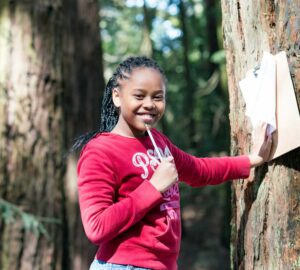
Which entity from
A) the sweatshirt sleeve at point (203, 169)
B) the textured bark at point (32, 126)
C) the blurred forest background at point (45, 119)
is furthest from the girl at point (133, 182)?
the textured bark at point (32, 126)

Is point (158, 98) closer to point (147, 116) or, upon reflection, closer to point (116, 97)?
point (147, 116)

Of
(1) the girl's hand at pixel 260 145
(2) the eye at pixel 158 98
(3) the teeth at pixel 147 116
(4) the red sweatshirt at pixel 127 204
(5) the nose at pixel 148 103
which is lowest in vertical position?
(4) the red sweatshirt at pixel 127 204

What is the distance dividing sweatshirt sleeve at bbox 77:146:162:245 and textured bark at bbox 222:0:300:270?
0.49 m

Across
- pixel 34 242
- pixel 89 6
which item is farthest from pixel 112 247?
pixel 89 6

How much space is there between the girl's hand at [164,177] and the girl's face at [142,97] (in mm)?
198

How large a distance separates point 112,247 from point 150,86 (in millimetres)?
664

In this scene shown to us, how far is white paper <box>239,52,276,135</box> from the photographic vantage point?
2.34 metres

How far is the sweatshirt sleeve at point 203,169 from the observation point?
103 inches

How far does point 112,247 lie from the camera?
2311mm

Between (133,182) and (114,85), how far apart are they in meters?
0.44

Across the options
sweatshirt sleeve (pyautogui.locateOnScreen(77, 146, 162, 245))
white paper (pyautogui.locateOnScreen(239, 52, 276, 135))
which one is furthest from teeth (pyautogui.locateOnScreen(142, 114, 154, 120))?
white paper (pyautogui.locateOnScreen(239, 52, 276, 135))

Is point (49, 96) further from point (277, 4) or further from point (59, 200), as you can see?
point (277, 4)

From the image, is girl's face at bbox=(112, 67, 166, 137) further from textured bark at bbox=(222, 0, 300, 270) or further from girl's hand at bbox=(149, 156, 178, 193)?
textured bark at bbox=(222, 0, 300, 270)

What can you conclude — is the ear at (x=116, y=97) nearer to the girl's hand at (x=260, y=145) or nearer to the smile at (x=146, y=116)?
the smile at (x=146, y=116)
